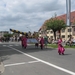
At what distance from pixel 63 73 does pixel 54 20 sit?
210 ft

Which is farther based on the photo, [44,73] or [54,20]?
[54,20]

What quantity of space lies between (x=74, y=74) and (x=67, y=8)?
36.9 metres

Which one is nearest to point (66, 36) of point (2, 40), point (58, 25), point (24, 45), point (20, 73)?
point (58, 25)

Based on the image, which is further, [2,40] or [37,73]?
[2,40]

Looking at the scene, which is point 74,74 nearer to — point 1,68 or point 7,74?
point 7,74

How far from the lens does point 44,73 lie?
873cm

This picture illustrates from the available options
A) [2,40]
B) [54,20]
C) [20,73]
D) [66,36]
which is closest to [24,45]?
[20,73]

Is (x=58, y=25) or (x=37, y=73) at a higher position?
(x=58, y=25)

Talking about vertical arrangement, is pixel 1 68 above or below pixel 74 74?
above

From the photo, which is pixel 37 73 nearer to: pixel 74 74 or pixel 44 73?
pixel 44 73

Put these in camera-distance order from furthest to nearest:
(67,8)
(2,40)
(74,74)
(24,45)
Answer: (2,40), (67,8), (24,45), (74,74)

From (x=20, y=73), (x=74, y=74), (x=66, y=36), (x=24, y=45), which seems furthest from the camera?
(x=66, y=36)

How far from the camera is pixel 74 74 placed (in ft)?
27.2

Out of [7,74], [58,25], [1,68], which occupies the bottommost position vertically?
[7,74]
